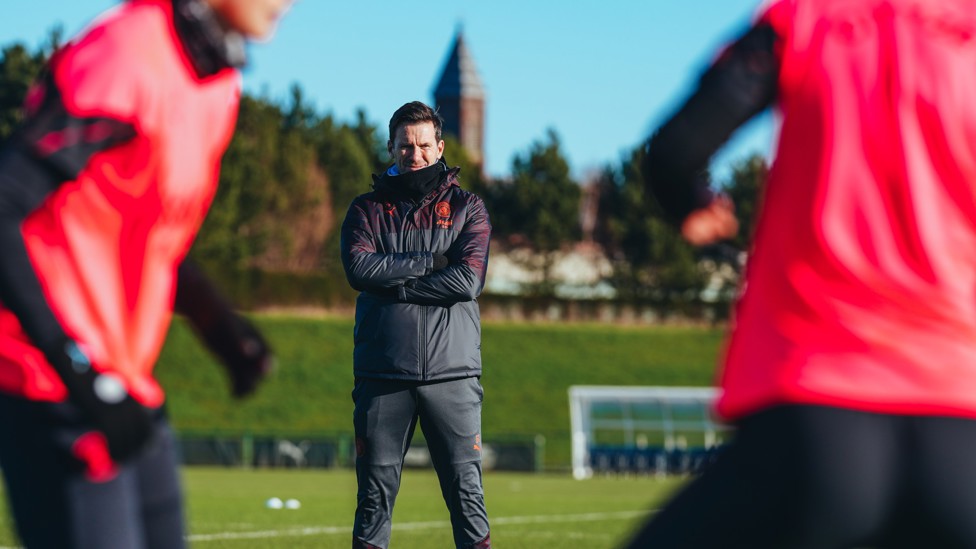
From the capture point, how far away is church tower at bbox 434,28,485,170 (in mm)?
133750

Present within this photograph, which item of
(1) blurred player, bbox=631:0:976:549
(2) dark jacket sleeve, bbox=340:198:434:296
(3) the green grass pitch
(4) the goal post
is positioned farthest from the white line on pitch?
(4) the goal post

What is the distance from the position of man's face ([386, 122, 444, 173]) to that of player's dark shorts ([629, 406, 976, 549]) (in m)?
4.78

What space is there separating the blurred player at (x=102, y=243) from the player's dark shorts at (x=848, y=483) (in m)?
1.19

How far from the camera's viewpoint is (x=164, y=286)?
3395mm

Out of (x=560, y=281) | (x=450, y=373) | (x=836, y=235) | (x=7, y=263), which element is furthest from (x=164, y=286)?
(x=560, y=281)

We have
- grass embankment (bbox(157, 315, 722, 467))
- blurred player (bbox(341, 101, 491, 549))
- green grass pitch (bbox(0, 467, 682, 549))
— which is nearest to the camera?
blurred player (bbox(341, 101, 491, 549))

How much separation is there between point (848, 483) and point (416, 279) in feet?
15.7

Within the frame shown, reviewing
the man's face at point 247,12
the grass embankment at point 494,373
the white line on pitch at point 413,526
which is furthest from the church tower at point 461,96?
the man's face at point 247,12

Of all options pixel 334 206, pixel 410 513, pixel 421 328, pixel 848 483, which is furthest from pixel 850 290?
pixel 334 206

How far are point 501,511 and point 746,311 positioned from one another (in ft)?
41.4

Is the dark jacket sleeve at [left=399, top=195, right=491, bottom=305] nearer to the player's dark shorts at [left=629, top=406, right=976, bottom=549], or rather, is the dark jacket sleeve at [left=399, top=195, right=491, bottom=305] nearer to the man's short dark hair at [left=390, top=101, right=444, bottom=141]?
the man's short dark hair at [left=390, top=101, right=444, bottom=141]

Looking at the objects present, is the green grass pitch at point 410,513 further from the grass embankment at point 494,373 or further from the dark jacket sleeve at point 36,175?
the grass embankment at point 494,373

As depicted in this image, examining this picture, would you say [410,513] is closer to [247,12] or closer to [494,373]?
Answer: [247,12]

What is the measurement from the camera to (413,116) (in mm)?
7504
